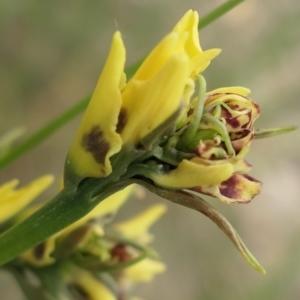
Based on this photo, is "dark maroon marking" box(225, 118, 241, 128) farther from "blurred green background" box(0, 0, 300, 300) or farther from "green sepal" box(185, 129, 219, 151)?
"blurred green background" box(0, 0, 300, 300)

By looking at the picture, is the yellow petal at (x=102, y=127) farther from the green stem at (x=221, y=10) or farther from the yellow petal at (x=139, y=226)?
the yellow petal at (x=139, y=226)

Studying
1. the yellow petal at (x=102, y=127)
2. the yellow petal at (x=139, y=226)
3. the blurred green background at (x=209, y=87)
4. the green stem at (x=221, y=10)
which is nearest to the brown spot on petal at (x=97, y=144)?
the yellow petal at (x=102, y=127)

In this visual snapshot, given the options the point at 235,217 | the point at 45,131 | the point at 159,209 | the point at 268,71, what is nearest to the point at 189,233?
the point at 235,217

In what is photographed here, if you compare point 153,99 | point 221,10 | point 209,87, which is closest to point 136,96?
point 153,99

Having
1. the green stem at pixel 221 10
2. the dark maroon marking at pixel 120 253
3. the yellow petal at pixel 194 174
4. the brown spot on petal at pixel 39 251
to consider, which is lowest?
the dark maroon marking at pixel 120 253

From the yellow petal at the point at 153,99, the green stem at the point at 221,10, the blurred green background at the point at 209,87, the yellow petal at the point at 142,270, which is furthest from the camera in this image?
the blurred green background at the point at 209,87

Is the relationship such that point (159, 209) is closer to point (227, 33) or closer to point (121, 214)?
point (121, 214)
